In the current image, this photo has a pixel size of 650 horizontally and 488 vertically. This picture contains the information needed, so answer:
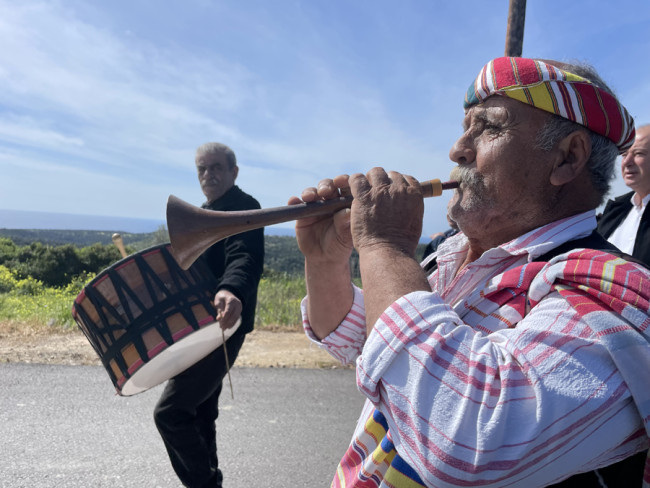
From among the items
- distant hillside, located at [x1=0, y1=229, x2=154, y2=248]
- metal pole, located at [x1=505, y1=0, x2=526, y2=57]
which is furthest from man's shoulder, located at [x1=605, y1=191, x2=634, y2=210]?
distant hillside, located at [x1=0, y1=229, x2=154, y2=248]

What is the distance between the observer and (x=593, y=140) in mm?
1245

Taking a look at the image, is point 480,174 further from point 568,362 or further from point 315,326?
point 315,326

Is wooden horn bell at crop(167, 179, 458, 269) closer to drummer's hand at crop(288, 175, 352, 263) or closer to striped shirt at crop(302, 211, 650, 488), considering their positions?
drummer's hand at crop(288, 175, 352, 263)

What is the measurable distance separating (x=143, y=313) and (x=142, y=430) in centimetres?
190

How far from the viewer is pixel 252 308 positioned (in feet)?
10.5

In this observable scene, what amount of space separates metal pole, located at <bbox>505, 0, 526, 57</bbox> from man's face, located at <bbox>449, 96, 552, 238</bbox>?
87.2 inches

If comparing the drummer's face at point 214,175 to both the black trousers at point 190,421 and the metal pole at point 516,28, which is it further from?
the metal pole at point 516,28

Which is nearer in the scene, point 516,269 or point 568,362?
point 568,362

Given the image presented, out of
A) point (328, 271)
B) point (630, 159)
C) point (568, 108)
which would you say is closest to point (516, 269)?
point (568, 108)

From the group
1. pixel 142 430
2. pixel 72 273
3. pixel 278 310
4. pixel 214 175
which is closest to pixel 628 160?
pixel 214 175

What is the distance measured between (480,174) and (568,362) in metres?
0.59

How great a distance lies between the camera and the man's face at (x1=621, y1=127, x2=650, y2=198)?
3635mm

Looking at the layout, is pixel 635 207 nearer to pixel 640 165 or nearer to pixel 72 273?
pixel 640 165

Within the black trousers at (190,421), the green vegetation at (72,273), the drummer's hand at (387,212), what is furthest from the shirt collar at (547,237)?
the green vegetation at (72,273)
